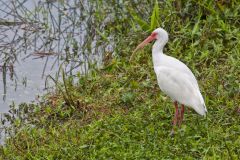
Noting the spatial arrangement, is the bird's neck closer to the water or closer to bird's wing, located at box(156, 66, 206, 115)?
bird's wing, located at box(156, 66, 206, 115)

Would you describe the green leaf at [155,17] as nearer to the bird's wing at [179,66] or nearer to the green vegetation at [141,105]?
the green vegetation at [141,105]

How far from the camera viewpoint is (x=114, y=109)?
7.11 m

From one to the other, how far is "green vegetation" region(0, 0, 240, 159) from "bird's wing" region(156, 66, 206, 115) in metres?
0.26

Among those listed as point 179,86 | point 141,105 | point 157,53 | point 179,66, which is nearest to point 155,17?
point 157,53

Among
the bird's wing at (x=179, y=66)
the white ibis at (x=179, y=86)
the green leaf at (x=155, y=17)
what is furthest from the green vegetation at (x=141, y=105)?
the bird's wing at (x=179, y=66)

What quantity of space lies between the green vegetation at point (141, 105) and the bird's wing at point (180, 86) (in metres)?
0.26

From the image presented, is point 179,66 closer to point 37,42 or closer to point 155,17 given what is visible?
point 155,17

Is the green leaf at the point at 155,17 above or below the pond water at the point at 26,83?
above

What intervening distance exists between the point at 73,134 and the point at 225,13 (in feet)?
9.10

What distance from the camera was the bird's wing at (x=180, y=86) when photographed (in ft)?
20.7

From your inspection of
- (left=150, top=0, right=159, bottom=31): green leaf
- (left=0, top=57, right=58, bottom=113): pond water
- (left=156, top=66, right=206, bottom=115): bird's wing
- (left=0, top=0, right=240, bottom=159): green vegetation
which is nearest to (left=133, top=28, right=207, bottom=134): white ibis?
(left=156, top=66, right=206, bottom=115): bird's wing

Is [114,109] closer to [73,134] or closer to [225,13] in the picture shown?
[73,134]

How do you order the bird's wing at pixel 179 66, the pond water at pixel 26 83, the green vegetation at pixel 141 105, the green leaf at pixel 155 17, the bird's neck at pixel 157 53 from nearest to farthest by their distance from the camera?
the green vegetation at pixel 141 105
the bird's wing at pixel 179 66
the bird's neck at pixel 157 53
the pond water at pixel 26 83
the green leaf at pixel 155 17

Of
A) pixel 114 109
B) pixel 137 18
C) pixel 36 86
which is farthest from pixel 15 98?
pixel 137 18
